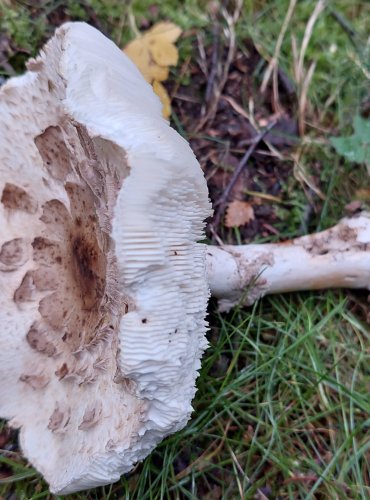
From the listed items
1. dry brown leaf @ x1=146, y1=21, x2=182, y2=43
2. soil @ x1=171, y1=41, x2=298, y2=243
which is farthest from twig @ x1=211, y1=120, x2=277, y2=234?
dry brown leaf @ x1=146, y1=21, x2=182, y2=43

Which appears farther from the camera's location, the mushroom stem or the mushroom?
the mushroom stem

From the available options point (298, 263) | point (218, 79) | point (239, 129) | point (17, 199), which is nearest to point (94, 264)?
point (17, 199)

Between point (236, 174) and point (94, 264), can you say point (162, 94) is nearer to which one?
point (236, 174)

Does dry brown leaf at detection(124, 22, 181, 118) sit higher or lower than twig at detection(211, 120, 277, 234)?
higher

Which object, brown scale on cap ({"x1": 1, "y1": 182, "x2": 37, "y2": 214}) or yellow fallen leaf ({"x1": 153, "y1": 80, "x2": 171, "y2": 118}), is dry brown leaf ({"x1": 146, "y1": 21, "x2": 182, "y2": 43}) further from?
brown scale on cap ({"x1": 1, "y1": 182, "x2": 37, "y2": 214})

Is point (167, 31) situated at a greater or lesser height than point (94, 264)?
greater
